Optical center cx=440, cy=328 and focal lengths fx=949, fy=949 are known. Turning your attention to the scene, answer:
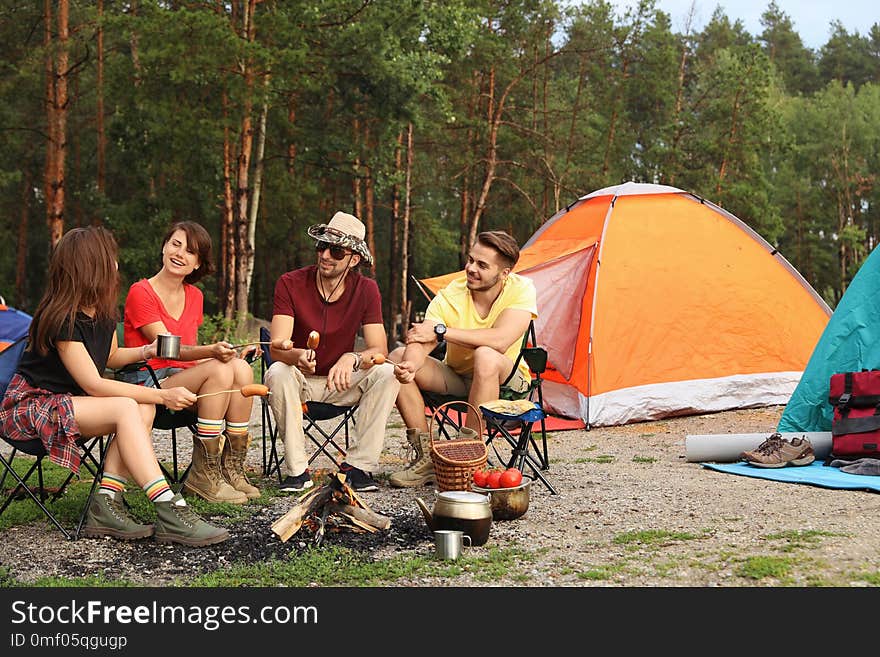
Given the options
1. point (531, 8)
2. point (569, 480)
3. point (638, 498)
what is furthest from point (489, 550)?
point (531, 8)

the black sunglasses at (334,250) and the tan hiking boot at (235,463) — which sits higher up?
the black sunglasses at (334,250)

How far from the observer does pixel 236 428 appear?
150 inches

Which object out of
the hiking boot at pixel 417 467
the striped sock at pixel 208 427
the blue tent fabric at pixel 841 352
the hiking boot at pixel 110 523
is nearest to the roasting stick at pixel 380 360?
the hiking boot at pixel 417 467

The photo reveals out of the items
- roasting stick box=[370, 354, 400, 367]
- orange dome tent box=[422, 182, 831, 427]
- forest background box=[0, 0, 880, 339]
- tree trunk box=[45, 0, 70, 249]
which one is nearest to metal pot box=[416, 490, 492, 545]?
roasting stick box=[370, 354, 400, 367]

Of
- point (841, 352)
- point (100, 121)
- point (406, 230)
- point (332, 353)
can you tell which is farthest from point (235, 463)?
point (100, 121)

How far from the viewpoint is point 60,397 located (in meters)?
3.06

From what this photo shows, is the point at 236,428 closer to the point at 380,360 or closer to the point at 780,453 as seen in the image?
the point at 380,360

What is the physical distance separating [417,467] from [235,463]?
779mm

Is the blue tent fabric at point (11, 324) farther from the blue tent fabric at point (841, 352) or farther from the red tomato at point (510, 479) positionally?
the blue tent fabric at point (841, 352)

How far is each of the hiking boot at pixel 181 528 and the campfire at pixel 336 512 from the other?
22 centimetres

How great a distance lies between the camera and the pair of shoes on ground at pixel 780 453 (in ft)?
14.6

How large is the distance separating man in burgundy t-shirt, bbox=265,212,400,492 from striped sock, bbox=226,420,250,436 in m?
0.15

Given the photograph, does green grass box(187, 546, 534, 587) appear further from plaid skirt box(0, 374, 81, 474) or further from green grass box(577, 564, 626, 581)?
plaid skirt box(0, 374, 81, 474)

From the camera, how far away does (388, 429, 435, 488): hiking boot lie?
4.09 meters
